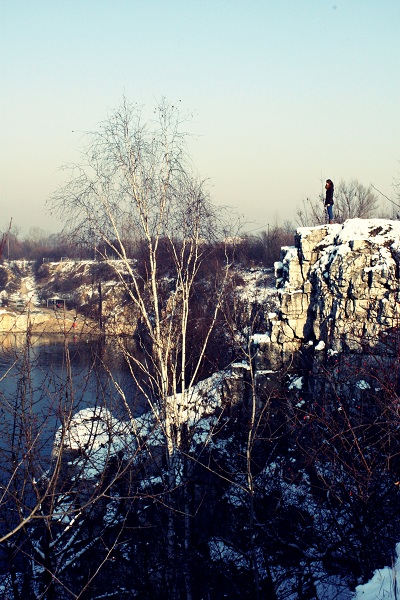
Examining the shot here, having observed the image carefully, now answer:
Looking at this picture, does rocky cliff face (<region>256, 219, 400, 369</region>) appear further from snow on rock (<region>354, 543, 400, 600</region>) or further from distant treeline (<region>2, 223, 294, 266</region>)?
snow on rock (<region>354, 543, 400, 600</region>)

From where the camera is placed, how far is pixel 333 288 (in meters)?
11.3

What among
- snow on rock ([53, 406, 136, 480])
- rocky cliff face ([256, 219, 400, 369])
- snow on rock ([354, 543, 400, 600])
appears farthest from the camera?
rocky cliff face ([256, 219, 400, 369])

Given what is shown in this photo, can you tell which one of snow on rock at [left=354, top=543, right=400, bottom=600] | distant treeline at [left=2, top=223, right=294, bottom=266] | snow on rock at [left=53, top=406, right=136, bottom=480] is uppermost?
distant treeline at [left=2, top=223, right=294, bottom=266]

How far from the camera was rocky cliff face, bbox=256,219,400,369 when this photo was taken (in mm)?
10514

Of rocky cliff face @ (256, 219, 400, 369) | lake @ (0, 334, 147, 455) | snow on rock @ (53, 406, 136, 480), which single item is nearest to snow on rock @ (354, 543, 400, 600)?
snow on rock @ (53, 406, 136, 480)

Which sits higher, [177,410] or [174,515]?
[177,410]

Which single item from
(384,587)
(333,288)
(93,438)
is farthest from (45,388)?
(333,288)

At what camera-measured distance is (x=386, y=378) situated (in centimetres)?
540

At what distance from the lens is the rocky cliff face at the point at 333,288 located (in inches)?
414

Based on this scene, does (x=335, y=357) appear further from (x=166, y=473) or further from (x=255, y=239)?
(x=255, y=239)

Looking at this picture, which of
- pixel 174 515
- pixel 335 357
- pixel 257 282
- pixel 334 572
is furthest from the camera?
pixel 257 282

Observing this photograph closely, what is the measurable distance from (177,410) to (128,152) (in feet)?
11.1

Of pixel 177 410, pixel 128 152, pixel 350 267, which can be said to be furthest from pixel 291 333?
pixel 128 152

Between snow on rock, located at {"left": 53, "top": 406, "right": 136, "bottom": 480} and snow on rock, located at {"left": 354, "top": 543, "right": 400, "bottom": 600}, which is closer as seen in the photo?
snow on rock, located at {"left": 354, "top": 543, "right": 400, "bottom": 600}
